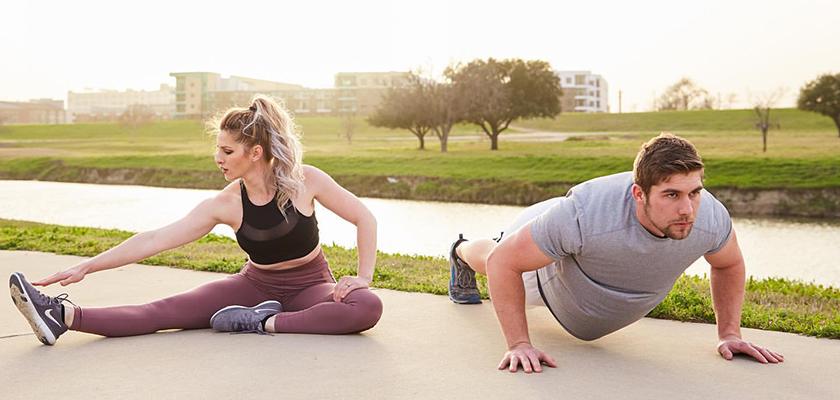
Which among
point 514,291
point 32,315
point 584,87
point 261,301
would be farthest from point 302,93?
point 514,291

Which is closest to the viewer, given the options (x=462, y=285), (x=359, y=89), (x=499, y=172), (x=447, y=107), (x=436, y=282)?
(x=462, y=285)

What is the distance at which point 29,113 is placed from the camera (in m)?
141

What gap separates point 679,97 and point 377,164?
197 ft

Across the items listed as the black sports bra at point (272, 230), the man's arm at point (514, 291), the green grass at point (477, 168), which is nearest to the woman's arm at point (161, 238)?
the black sports bra at point (272, 230)

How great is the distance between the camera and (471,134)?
62938 millimetres

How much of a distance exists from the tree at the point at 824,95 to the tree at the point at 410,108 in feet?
68.6

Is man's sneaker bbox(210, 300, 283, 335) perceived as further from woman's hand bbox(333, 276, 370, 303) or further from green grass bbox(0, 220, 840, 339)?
green grass bbox(0, 220, 840, 339)

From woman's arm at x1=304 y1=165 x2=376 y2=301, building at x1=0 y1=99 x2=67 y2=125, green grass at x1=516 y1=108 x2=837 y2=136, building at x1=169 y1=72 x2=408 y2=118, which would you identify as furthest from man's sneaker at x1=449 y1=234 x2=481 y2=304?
building at x1=0 y1=99 x2=67 y2=125

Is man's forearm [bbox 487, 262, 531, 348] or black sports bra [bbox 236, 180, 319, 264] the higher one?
black sports bra [bbox 236, 180, 319, 264]

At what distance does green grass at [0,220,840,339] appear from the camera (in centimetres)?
472

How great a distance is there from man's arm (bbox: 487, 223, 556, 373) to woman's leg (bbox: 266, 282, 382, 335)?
81 centimetres

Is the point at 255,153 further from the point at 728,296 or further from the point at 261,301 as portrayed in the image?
the point at 728,296

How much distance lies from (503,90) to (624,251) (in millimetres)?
40326

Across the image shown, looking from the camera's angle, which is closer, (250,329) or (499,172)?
(250,329)
